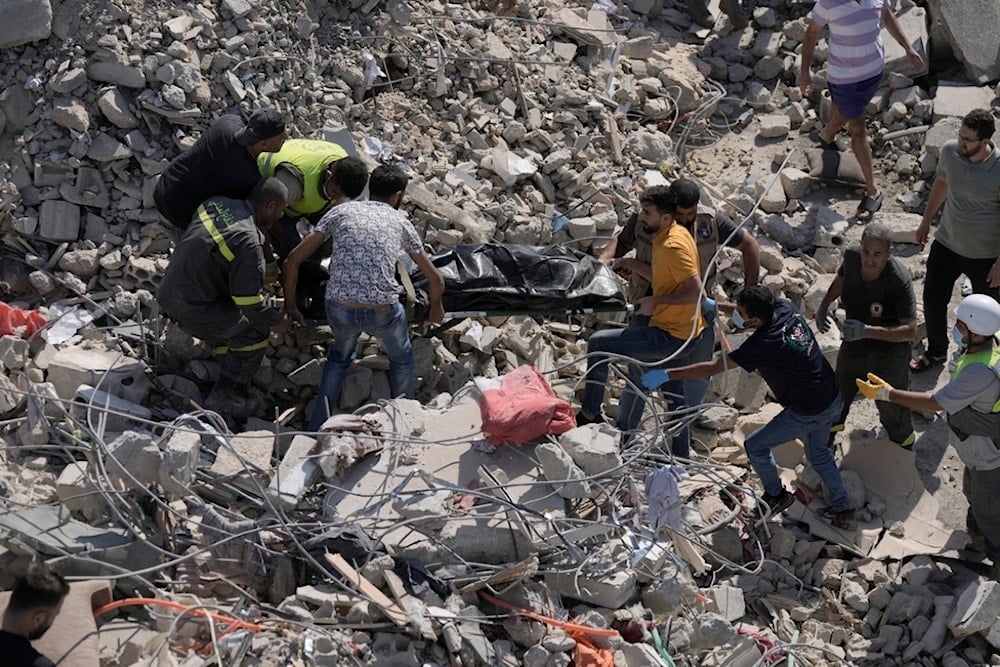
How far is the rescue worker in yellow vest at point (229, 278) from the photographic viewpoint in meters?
6.17

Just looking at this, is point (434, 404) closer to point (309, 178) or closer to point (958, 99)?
point (309, 178)

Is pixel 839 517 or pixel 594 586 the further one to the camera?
pixel 839 517

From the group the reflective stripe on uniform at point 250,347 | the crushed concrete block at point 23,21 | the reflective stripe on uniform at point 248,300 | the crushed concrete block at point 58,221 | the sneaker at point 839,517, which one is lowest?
the sneaker at point 839,517

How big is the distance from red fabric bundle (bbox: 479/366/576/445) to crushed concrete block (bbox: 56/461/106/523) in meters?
1.99

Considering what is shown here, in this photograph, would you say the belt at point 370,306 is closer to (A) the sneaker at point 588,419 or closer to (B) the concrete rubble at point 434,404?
(B) the concrete rubble at point 434,404

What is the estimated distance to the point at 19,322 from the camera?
273 inches

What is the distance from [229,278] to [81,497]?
1341mm

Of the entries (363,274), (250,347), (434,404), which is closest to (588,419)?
(434,404)

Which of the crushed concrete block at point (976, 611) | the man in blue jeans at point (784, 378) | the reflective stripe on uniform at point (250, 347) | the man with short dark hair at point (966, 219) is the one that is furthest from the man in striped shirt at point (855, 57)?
the reflective stripe on uniform at point (250, 347)

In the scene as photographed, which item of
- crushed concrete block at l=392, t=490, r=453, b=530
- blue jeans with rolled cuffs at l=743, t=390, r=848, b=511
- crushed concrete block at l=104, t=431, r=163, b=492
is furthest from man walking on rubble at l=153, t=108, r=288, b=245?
blue jeans with rolled cuffs at l=743, t=390, r=848, b=511

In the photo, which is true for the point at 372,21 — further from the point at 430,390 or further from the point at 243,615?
the point at 243,615

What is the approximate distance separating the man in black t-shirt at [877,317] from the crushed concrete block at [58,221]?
4.62m

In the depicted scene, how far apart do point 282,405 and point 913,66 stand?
6075 millimetres

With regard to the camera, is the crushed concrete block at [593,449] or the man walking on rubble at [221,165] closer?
the crushed concrete block at [593,449]
